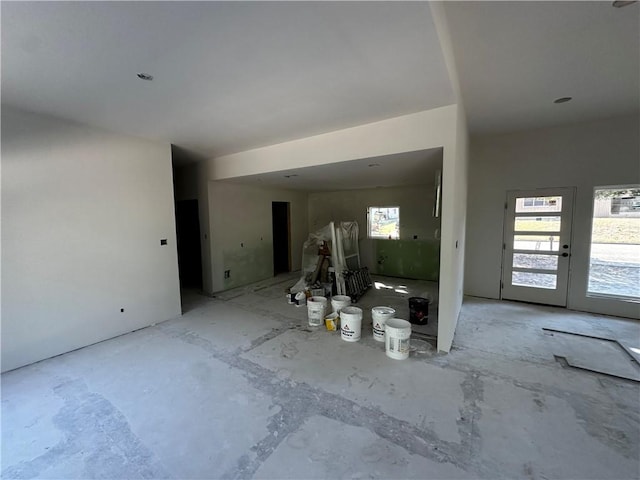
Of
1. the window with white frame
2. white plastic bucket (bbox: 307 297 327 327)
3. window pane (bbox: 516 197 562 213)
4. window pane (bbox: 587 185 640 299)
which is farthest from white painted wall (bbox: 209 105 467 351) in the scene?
the window with white frame

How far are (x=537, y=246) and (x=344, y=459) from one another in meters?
4.68

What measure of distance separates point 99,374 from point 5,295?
50.5 inches

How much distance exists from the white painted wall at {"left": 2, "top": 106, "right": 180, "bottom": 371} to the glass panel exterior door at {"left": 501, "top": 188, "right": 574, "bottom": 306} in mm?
5771

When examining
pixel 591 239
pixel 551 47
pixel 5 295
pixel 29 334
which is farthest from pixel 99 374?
pixel 591 239

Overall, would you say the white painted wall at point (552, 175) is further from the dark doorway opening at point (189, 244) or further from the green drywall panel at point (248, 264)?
the dark doorway opening at point (189, 244)

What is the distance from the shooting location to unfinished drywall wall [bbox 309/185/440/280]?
6309 mm

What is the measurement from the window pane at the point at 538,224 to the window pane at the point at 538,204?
5.8 inches

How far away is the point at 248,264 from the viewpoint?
→ 6.13 metres

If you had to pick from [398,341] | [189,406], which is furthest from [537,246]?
[189,406]

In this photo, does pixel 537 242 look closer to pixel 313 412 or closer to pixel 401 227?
pixel 401 227

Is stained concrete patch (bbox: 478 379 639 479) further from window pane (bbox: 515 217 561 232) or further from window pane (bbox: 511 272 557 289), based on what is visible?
window pane (bbox: 515 217 561 232)

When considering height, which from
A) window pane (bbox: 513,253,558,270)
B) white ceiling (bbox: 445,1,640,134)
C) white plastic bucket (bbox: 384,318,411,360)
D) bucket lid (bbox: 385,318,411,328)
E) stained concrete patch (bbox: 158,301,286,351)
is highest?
white ceiling (bbox: 445,1,640,134)

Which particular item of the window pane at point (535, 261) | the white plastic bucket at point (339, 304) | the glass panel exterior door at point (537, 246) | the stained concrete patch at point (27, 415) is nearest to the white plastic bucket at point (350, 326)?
the white plastic bucket at point (339, 304)

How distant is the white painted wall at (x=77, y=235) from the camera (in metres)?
2.77
